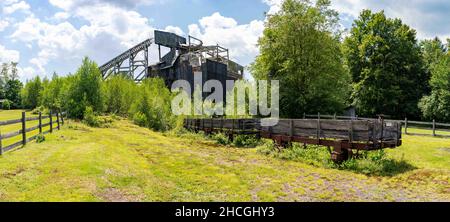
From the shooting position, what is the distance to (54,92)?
3959 cm

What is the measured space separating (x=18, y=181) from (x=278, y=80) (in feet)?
86.4

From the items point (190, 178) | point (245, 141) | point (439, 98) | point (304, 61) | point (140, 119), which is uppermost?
point (304, 61)

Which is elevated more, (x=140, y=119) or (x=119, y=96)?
(x=119, y=96)

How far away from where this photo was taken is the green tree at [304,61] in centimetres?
3112

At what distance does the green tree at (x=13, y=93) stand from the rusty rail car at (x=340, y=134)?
65.7m

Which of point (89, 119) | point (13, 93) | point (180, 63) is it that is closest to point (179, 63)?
point (180, 63)

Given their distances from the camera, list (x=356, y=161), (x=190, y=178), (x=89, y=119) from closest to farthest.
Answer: (x=190, y=178), (x=356, y=161), (x=89, y=119)

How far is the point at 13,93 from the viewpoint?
226 ft

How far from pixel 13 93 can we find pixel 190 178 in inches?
2928

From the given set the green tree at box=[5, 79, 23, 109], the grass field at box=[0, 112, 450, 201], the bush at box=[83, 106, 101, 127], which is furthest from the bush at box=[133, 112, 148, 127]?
the green tree at box=[5, 79, 23, 109]

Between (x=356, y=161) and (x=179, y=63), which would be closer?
(x=356, y=161)

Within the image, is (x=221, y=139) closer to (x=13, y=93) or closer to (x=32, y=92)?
(x=32, y=92)
